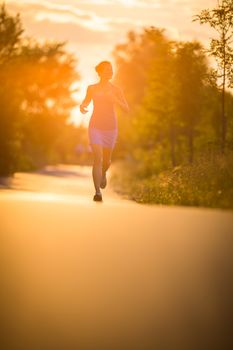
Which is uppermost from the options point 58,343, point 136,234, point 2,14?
point 2,14

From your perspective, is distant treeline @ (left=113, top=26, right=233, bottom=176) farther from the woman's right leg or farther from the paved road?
the paved road

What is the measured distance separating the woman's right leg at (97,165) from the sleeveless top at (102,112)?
0.38m

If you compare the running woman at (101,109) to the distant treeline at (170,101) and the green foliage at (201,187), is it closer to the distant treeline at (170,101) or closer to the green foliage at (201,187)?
the green foliage at (201,187)

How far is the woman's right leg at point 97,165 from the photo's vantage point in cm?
1388

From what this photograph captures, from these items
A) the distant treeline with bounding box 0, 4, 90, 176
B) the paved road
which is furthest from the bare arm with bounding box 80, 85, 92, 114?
the distant treeline with bounding box 0, 4, 90, 176

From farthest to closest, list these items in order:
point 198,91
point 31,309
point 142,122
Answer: point 142,122 → point 198,91 → point 31,309

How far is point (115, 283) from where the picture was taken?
19.5 feet

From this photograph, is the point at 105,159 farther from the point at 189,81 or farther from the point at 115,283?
the point at 189,81

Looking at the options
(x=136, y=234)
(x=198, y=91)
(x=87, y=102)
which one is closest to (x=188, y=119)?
(x=198, y=91)

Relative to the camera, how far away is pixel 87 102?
14211 mm

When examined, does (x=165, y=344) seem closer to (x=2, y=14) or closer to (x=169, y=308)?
(x=169, y=308)

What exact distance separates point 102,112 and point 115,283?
8452 millimetres

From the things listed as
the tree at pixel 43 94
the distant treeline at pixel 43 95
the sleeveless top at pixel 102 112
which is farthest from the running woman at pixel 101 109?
the tree at pixel 43 94

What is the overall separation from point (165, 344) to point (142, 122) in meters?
31.6
